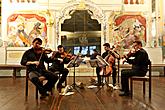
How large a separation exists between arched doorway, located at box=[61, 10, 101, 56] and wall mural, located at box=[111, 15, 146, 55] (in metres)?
0.85

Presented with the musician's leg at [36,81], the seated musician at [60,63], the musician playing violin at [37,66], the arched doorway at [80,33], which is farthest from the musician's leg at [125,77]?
the arched doorway at [80,33]

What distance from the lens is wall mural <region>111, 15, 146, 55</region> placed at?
14.1 m

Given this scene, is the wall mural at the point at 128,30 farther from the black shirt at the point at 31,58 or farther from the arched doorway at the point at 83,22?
the black shirt at the point at 31,58

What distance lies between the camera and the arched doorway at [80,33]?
1400cm

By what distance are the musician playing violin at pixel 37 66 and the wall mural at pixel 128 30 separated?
7728mm

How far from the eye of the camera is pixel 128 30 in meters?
14.2

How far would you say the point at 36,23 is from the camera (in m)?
14.0

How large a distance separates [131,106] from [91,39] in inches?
352

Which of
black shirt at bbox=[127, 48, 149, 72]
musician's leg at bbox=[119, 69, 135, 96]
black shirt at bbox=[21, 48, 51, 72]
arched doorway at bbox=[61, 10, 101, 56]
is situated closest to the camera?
black shirt at bbox=[21, 48, 51, 72]

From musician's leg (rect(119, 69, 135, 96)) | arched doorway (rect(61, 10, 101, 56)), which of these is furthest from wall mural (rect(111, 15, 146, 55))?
musician's leg (rect(119, 69, 135, 96))

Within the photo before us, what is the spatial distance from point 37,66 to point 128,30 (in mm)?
8329

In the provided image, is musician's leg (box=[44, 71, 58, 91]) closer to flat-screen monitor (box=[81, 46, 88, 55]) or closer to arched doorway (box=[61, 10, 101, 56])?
arched doorway (box=[61, 10, 101, 56])

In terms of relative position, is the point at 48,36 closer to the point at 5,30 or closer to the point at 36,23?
the point at 36,23

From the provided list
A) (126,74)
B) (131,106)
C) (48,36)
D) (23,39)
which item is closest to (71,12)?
(48,36)
